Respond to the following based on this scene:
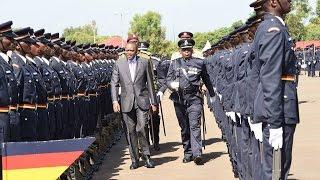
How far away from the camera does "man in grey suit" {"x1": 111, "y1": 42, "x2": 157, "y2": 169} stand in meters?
10.7

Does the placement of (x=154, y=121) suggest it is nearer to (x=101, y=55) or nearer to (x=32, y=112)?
(x=101, y=55)

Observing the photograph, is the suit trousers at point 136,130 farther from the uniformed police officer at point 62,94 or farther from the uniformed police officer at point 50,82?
the uniformed police officer at point 50,82

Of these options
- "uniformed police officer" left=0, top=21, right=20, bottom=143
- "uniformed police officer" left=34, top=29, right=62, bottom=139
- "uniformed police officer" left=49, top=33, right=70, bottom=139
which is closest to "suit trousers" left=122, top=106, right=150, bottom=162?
"uniformed police officer" left=49, top=33, right=70, bottom=139

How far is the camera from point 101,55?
54.0 feet

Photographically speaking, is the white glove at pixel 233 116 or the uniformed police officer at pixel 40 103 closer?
the uniformed police officer at pixel 40 103

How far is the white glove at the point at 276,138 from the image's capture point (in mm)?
5270

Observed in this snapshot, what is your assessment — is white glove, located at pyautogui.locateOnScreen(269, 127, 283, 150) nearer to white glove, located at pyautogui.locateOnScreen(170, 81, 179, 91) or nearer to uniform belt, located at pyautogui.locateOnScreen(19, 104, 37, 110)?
uniform belt, located at pyautogui.locateOnScreen(19, 104, 37, 110)

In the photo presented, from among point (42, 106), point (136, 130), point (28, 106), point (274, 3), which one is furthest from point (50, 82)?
point (274, 3)

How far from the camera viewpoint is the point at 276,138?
5273mm

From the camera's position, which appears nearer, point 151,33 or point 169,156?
point 169,156

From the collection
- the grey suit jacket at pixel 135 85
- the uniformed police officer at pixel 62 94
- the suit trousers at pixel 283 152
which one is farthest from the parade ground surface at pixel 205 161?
the suit trousers at pixel 283 152

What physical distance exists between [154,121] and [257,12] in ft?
21.3

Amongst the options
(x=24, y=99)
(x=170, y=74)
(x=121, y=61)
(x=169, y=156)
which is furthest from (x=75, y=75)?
(x=24, y=99)

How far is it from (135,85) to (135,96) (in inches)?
7.3
